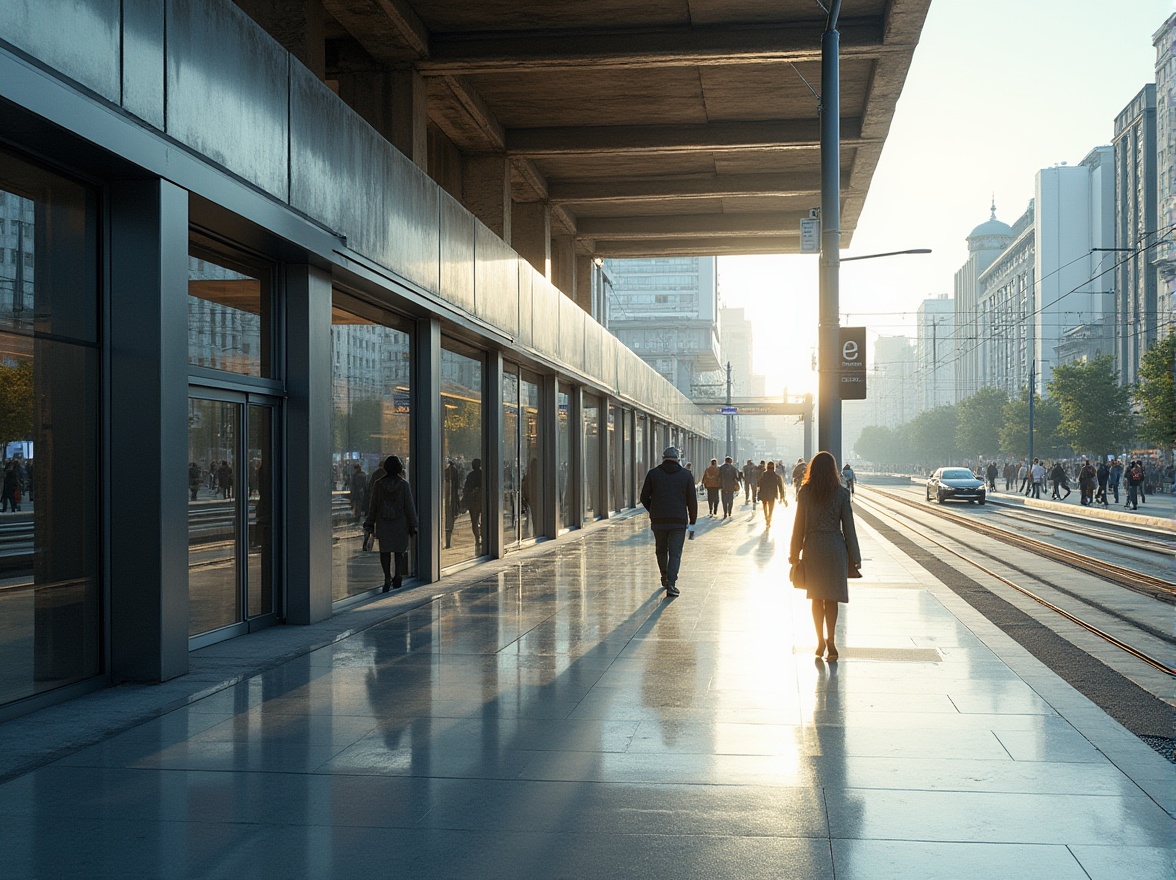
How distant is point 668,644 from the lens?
991 cm

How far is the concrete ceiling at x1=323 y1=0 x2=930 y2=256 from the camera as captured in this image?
1609 centimetres

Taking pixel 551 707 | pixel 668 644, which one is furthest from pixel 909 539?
pixel 551 707

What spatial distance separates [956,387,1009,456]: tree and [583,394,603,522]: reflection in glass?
72.9 meters

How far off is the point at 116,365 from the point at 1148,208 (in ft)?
302

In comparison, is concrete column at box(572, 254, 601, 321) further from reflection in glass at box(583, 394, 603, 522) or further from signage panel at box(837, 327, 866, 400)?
signage panel at box(837, 327, 866, 400)

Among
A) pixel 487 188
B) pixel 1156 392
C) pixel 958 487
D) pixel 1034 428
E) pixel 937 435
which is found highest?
pixel 487 188

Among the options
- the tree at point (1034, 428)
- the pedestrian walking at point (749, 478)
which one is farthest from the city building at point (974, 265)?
the pedestrian walking at point (749, 478)

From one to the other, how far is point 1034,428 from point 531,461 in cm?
6370

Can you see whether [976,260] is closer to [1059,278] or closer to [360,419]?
[1059,278]

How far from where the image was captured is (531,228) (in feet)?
86.1

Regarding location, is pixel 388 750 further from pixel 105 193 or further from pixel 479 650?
pixel 105 193

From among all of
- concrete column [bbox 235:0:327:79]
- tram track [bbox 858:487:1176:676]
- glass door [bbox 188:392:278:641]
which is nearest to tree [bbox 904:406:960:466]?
tram track [bbox 858:487:1176:676]

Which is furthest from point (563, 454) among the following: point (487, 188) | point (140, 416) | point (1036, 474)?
point (1036, 474)

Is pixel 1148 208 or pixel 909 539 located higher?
pixel 1148 208
